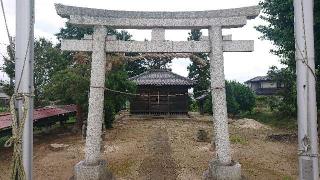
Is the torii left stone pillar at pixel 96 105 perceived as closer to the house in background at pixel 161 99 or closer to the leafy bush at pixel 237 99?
the house in background at pixel 161 99

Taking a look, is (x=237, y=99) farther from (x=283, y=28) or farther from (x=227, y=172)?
(x=227, y=172)

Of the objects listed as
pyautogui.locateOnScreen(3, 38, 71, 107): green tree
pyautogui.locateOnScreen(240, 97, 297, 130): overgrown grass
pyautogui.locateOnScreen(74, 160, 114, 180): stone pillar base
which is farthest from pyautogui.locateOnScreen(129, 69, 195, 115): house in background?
pyautogui.locateOnScreen(74, 160, 114, 180): stone pillar base

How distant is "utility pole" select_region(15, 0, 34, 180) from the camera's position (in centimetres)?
352

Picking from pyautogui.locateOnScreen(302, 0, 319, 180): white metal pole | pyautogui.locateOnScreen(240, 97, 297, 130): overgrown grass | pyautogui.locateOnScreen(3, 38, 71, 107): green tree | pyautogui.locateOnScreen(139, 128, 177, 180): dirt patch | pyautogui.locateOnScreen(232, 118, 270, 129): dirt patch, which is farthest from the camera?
pyautogui.locateOnScreen(240, 97, 297, 130): overgrown grass

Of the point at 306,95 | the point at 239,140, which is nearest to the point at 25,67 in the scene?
the point at 306,95

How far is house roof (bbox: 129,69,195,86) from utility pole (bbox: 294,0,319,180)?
22009 mm

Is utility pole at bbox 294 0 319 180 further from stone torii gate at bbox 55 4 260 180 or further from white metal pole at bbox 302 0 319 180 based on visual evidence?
stone torii gate at bbox 55 4 260 180

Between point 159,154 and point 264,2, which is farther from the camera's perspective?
point 264,2

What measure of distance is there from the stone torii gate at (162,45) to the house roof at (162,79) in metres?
17.9

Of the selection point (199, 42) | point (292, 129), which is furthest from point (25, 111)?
point (292, 129)

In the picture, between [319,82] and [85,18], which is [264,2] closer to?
[319,82]

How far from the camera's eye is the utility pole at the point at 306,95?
12.7 ft

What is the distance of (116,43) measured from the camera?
821 centimetres

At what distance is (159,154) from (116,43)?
5.34 m
